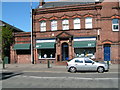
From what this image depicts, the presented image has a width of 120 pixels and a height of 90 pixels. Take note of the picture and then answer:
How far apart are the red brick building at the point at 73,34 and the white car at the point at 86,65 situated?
7.36 metres

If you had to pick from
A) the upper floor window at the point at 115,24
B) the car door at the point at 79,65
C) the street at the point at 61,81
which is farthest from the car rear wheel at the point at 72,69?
the upper floor window at the point at 115,24

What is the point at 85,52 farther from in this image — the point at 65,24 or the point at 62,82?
the point at 62,82

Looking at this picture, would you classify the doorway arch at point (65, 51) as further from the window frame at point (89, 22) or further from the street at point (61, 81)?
the street at point (61, 81)

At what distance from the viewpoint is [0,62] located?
27.3 m

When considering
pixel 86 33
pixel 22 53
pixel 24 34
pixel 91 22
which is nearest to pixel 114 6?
pixel 91 22

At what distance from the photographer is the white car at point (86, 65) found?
14.2 m

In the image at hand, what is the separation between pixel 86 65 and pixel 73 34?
9.27 m

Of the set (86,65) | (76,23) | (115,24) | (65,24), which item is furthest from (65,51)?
(86,65)

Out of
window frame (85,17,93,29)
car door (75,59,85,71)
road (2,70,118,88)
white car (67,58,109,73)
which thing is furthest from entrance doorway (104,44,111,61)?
road (2,70,118,88)

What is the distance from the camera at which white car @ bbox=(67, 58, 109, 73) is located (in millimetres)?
14188

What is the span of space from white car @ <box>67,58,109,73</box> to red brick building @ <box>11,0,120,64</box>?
7.36m

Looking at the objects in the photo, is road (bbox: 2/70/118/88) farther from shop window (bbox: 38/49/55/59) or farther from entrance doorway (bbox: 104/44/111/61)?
shop window (bbox: 38/49/55/59)

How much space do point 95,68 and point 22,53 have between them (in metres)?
15.3

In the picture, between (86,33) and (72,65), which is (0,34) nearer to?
(86,33)
